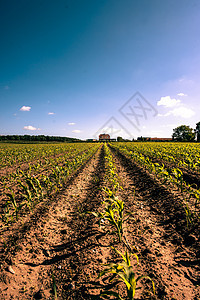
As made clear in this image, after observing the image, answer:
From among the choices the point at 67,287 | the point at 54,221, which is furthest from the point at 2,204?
the point at 67,287

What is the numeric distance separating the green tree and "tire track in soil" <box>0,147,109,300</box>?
284 feet

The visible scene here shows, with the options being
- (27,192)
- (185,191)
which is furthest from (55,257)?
(185,191)

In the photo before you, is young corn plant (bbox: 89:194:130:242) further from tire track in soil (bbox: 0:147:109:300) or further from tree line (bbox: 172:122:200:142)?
tree line (bbox: 172:122:200:142)

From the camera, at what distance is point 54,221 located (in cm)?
368

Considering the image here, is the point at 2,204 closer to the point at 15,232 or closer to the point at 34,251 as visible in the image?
the point at 15,232

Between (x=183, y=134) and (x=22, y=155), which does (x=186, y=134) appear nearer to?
(x=183, y=134)

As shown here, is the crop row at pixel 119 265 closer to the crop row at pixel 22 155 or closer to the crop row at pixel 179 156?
the crop row at pixel 179 156

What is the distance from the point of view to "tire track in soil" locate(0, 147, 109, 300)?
6.45ft

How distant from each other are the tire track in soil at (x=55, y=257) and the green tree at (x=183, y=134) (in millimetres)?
86702

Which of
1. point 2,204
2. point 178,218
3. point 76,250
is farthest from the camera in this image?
point 2,204

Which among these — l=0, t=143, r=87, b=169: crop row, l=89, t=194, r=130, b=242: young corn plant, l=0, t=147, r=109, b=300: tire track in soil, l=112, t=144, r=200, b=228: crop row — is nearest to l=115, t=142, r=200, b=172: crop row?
l=112, t=144, r=200, b=228: crop row

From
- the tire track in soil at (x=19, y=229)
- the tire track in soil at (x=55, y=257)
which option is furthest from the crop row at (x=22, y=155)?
the tire track in soil at (x=55, y=257)

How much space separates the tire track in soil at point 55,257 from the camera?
196 centimetres

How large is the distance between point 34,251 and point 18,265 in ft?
1.11
